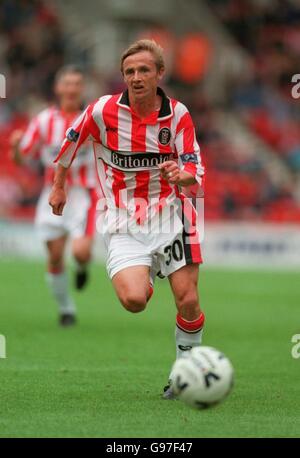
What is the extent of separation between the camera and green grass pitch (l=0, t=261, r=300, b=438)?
6289 mm

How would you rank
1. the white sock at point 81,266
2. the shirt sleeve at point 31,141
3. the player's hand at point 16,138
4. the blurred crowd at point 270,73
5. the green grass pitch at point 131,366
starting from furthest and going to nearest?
1. the blurred crowd at point 270,73
2. the white sock at point 81,266
3. the shirt sleeve at point 31,141
4. the player's hand at point 16,138
5. the green grass pitch at point 131,366

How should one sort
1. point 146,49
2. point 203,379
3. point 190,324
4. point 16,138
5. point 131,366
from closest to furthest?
point 203,379 → point 146,49 → point 190,324 → point 131,366 → point 16,138

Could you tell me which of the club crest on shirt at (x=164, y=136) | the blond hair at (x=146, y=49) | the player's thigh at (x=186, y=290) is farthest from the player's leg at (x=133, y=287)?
the blond hair at (x=146, y=49)

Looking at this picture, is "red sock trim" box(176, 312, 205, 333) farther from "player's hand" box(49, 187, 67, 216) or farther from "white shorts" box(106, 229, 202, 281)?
"player's hand" box(49, 187, 67, 216)

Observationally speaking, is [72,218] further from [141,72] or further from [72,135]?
[141,72]

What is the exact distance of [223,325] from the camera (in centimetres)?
1222

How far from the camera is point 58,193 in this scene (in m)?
7.42

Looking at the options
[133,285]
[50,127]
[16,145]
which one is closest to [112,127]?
[133,285]

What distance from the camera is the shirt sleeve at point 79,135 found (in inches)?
292

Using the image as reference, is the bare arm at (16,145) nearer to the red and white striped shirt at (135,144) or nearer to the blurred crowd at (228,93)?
the red and white striped shirt at (135,144)

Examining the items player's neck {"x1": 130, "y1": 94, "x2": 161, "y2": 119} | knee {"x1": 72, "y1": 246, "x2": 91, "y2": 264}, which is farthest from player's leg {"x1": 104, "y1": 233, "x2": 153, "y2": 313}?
knee {"x1": 72, "y1": 246, "x2": 91, "y2": 264}

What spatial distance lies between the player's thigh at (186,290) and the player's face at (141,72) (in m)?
1.23

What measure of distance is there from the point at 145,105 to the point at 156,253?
1020 mm

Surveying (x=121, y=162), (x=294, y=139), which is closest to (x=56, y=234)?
(x=121, y=162)
